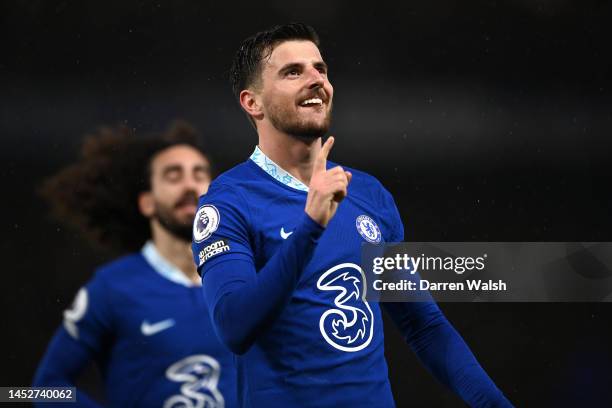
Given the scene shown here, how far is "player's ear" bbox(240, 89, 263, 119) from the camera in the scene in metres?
2.20

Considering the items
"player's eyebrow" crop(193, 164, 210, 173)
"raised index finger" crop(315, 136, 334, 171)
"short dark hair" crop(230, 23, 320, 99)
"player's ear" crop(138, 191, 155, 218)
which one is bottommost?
"raised index finger" crop(315, 136, 334, 171)

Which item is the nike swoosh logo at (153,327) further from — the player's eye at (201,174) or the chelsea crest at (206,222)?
the chelsea crest at (206,222)

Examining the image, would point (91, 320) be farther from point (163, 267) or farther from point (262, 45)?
point (262, 45)

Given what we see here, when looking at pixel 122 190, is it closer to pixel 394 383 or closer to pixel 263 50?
pixel 394 383

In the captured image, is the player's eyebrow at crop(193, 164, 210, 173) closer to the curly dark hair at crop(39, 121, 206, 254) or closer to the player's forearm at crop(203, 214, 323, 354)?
the curly dark hair at crop(39, 121, 206, 254)

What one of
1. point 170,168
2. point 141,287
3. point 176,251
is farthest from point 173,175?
→ point 141,287

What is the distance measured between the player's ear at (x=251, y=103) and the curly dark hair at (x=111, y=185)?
3.82ft

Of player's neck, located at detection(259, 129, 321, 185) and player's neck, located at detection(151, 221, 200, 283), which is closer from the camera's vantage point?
player's neck, located at detection(259, 129, 321, 185)

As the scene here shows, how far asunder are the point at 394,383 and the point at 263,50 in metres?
1.52

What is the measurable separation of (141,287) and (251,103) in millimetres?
1202

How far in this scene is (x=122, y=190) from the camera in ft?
11.7

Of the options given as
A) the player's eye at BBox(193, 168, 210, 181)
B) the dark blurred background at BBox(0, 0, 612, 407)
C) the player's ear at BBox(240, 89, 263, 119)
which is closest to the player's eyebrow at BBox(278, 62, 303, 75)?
the player's ear at BBox(240, 89, 263, 119)

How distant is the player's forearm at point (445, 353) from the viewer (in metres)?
2.10

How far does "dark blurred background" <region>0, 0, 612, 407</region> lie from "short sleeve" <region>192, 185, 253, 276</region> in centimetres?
132
